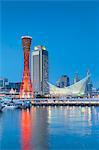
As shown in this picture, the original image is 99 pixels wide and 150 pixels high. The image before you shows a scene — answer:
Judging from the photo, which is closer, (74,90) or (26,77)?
(26,77)

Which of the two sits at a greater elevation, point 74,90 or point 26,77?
point 26,77

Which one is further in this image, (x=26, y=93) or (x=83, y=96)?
(x=83, y=96)

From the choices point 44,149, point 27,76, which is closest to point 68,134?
point 44,149

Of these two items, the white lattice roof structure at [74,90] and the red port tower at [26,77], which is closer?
the red port tower at [26,77]

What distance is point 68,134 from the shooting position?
8086 mm

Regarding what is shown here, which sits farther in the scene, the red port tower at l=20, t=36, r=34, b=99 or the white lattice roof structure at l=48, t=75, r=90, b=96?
the white lattice roof structure at l=48, t=75, r=90, b=96

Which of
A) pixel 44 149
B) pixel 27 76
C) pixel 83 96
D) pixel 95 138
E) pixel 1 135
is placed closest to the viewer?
pixel 44 149

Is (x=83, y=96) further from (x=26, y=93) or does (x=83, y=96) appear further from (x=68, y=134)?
(x=68, y=134)

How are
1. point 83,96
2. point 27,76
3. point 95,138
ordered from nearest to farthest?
point 95,138 → point 27,76 → point 83,96

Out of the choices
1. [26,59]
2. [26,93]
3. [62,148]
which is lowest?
[62,148]

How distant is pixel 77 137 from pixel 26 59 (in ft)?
80.4

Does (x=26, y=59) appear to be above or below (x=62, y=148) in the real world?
above

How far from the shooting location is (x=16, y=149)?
20.3ft

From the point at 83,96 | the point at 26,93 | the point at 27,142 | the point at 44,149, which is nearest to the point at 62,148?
the point at 44,149
